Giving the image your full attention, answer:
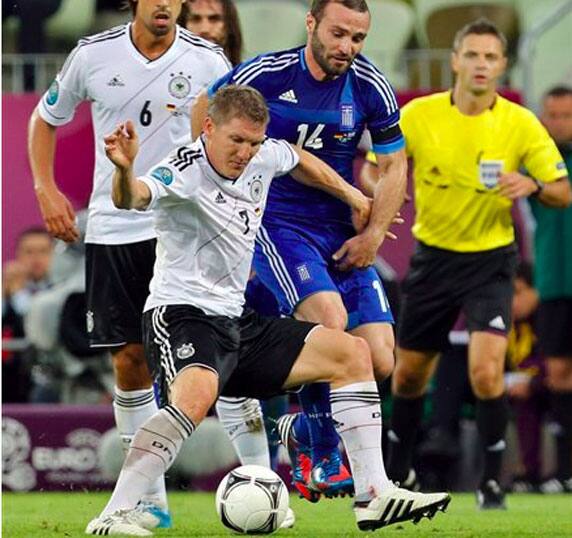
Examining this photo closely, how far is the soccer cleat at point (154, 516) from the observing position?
7496 mm

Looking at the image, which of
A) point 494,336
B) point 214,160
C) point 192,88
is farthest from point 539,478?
point 214,160

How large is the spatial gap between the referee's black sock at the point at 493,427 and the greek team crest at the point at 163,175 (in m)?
3.53

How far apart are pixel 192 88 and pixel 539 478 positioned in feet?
17.8

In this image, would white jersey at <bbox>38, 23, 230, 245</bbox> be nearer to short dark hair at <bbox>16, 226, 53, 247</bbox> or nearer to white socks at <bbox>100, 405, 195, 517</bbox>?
white socks at <bbox>100, 405, 195, 517</bbox>

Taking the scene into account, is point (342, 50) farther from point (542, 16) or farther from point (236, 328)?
point (542, 16)

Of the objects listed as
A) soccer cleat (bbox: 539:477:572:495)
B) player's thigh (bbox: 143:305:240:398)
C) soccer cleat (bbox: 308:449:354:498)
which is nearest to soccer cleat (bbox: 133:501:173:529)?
soccer cleat (bbox: 308:449:354:498)

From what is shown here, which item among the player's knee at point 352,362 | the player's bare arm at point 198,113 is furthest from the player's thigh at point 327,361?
the player's bare arm at point 198,113

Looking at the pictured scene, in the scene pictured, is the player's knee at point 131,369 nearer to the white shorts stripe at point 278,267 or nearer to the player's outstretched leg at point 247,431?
the player's outstretched leg at point 247,431

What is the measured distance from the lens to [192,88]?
7934mm

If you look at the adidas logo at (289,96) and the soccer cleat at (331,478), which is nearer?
the soccer cleat at (331,478)

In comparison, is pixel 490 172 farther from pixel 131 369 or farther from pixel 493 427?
pixel 131 369

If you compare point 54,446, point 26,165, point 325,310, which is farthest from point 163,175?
point 26,165

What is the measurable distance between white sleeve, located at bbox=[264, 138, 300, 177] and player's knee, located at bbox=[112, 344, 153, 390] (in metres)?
1.25

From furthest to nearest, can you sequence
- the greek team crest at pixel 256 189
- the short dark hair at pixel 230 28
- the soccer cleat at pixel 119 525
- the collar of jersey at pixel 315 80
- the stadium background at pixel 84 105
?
the stadium background at pixel 84 105
the short dark hair at pixel 230 28
the collar of jersey at pixel 315 80
the greek team crest at pixel 256 189
the soccer cleat at pixel 119 525
